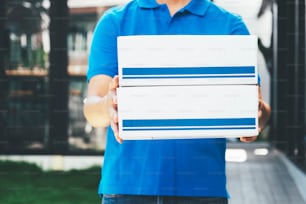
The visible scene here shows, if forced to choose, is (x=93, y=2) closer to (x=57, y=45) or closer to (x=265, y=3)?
(x=57, y=45)

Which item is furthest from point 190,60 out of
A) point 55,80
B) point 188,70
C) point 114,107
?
point 55,80

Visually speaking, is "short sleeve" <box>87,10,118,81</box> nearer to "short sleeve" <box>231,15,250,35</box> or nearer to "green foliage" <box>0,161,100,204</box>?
"short sleeve" <box>231,15,250,35</box>

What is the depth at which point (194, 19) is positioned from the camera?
108 cm

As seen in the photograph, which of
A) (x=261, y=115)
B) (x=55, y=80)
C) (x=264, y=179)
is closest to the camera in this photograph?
(x=261, y=115)

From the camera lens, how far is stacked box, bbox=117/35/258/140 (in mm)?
875

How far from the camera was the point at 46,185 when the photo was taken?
177 inches

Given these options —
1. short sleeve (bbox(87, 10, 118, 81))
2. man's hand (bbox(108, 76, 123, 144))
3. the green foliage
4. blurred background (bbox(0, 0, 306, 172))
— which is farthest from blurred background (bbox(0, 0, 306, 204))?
man's hand (bbox(108, 76, 123, 144))

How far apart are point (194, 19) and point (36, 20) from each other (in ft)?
18.4

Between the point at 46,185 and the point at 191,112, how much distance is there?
12.2 feet

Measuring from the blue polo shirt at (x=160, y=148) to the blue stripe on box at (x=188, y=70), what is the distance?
0.17 meters

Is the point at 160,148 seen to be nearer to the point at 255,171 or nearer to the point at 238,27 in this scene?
the point at 238,27

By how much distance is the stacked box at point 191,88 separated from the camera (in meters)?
0.87

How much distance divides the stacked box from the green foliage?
2.99 metres

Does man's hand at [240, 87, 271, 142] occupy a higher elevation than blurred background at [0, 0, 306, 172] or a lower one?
higher
